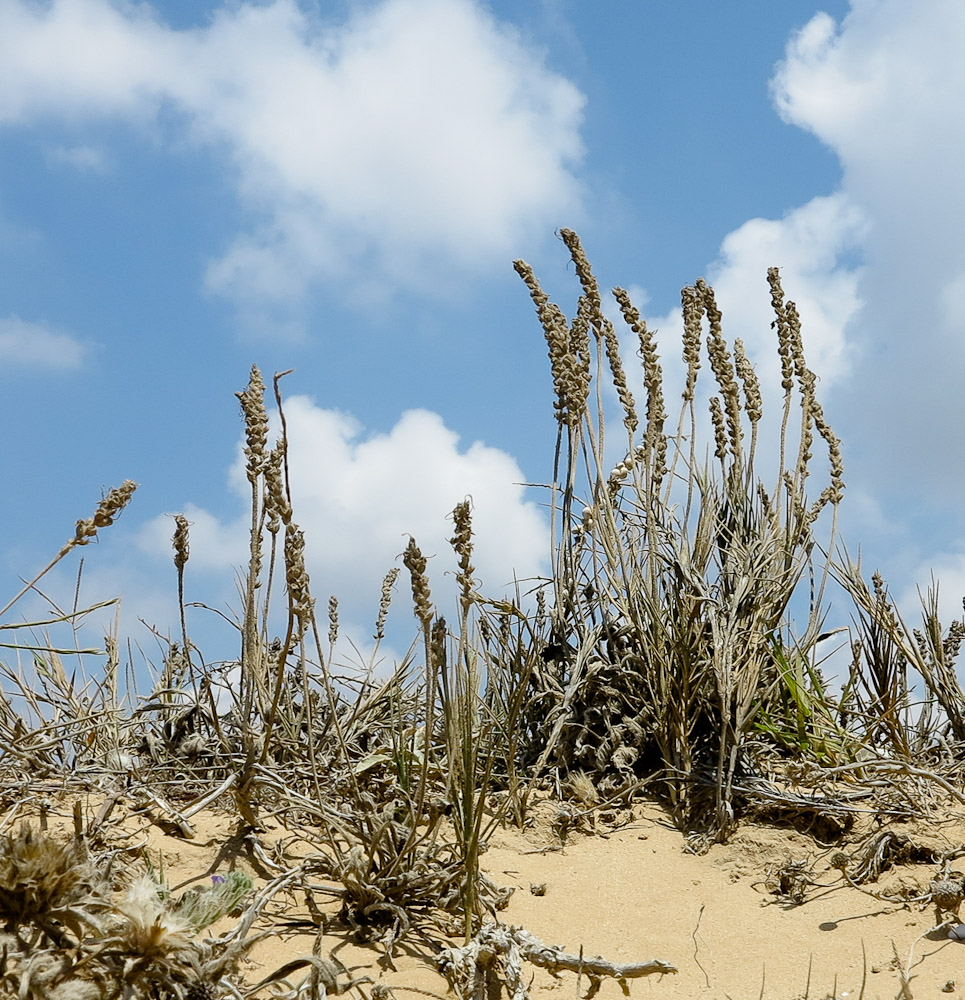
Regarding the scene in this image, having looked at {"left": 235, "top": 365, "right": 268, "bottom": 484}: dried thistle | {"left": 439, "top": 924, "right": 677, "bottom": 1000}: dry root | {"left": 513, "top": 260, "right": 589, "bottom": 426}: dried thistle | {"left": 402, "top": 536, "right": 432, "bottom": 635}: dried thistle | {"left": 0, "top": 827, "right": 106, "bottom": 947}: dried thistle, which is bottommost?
{"left": 439, "top": 924, "right": 677, "bottom": 1000}: dry root

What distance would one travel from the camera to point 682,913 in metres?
3.16

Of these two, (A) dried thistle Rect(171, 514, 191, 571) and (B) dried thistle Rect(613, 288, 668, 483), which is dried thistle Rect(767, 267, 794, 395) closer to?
(B) dried thistle Rect(613, 288, 668, 483)

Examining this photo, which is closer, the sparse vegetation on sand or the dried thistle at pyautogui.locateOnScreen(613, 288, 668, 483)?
the sparse vegetation on sand

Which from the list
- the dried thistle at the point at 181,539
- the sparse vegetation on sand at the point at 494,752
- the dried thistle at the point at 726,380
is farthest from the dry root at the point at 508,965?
the dried thistle at the point at 726,380

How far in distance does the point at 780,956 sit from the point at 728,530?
2.00 m

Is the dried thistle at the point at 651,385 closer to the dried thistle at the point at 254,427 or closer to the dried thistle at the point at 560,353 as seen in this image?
the dried thistle at the point at 560,353

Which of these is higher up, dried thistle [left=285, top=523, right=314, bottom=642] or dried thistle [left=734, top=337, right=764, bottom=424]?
dried thistle [left=734, top=337, right=764, bottom=424]

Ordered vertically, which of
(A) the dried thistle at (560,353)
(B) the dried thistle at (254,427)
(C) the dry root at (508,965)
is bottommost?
(C) the dry root at (508,965)

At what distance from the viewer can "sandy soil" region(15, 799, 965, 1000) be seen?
2.69 m

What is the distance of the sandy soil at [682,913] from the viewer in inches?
106

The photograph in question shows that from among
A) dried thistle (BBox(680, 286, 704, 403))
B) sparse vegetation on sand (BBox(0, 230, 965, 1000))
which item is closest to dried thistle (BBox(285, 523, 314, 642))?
sparse vegetation on sand (BBox(0, 230, 965, 1000))

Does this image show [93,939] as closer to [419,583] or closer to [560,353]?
[419,583]

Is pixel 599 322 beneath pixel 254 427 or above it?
above

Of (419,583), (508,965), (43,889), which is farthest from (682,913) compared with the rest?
(43,889)
